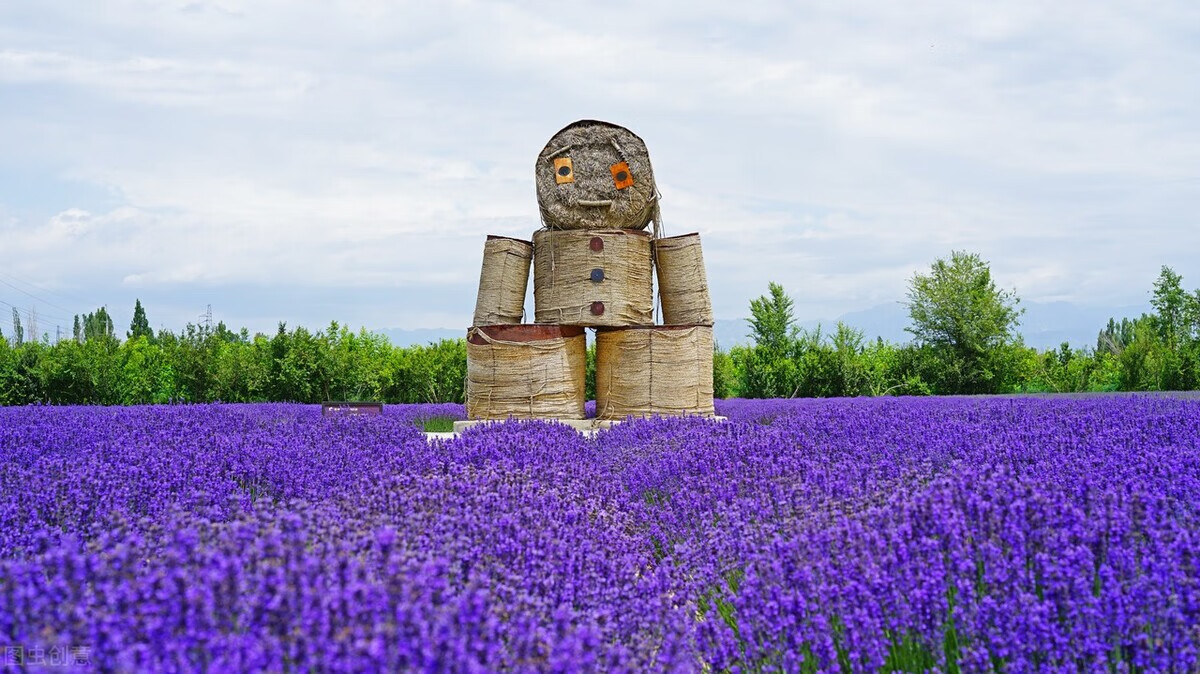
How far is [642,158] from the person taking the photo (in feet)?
25.8

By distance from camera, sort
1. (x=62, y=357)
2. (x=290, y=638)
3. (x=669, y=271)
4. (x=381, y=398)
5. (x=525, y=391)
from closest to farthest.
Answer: (x=290, y=638)
(x=525, y=391)
(x=669, y=271)
(x=62, y=357)
(x=381, y=398)

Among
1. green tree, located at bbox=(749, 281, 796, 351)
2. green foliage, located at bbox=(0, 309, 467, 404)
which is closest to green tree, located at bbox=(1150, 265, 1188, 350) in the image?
green tree, located at bbox=(749, 281, 796, 351)

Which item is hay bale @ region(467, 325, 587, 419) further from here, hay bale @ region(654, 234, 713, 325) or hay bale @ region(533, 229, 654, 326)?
hay bale @ region(654, 234, 713, 325)

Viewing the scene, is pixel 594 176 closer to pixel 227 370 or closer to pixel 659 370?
pixel 659 370

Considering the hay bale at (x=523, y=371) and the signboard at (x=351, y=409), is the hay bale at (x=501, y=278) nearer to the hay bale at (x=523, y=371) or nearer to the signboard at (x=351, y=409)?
the hay bale at (x=523, y=371)

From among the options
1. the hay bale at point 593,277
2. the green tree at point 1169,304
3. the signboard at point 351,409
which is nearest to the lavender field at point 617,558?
the signboard at point 351,409

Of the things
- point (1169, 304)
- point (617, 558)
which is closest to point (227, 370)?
point (617, 558)

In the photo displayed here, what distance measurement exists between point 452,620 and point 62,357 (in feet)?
49.7

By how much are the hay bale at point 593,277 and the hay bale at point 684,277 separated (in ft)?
0.94

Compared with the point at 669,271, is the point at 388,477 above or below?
below

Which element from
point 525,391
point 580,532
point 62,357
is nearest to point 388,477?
point 580,532

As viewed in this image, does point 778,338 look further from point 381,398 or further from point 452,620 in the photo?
point 452,620

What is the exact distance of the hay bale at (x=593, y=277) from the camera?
7.75m

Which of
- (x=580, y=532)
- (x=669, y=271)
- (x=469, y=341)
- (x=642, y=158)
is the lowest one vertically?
(x=580, y=532)
